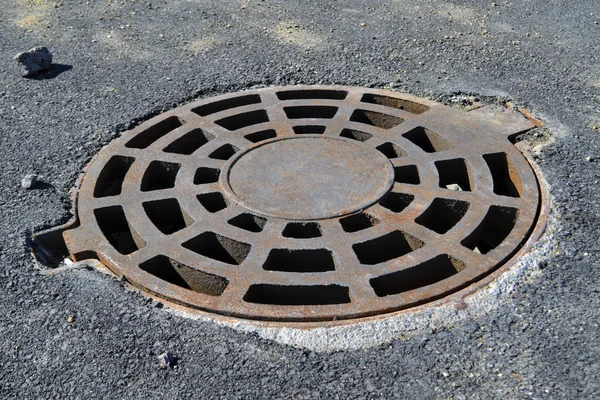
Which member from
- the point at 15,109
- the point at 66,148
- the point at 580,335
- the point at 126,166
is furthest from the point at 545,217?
the point at 15,109

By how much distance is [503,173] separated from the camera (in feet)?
10.1

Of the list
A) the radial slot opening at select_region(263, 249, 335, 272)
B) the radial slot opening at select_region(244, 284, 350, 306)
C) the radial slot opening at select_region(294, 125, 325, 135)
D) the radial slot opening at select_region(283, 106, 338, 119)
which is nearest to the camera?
the radial slot opening at select_region(244, 284, 350, 306)

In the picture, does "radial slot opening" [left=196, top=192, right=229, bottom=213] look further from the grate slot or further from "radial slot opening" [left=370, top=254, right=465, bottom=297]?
the grate slot

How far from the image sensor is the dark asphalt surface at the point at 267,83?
6.42 feet

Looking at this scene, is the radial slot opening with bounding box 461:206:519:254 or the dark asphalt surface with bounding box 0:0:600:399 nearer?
the dark asphalt surface with bounding box 0:0:600:399

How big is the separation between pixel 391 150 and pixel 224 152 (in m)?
0.75

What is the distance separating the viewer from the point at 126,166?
10.1 ft

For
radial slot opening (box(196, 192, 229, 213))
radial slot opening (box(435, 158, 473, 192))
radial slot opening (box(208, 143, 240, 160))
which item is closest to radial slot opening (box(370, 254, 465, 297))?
radial slot opening (box(435, 158, 473, 192))

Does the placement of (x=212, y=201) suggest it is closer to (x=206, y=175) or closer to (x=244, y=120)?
(x=206, y=175)

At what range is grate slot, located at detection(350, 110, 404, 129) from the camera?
3.37 m

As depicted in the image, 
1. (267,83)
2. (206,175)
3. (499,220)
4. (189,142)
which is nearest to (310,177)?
(206,175)

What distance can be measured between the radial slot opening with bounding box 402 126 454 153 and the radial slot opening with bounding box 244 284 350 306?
112 centimetres

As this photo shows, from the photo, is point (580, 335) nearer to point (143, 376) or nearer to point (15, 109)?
point (143, 376)

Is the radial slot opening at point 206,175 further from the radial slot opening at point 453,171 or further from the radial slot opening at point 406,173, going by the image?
the radial slot opening at point 453,171
